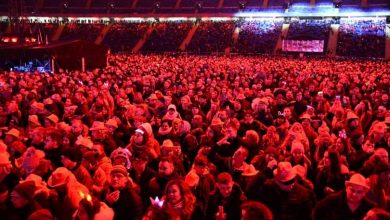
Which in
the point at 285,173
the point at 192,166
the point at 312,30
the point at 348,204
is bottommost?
the point at 312,30

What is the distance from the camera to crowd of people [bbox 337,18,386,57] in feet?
139

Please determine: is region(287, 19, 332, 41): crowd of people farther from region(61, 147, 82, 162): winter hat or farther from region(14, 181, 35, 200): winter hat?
region(14, 181, 35, 200): winter hat

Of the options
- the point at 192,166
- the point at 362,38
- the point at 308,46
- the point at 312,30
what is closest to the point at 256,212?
the point at 192,166

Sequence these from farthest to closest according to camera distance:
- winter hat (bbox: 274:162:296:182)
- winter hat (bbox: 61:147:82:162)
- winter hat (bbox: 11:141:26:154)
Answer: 1. winter hat (bbox: 11:141:26:154)
2. winter hat (bbox: 61:147:82:162)
3. winter hat (bbox: 274:162:296:182)

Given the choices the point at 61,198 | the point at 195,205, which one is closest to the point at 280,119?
the point at 195,205

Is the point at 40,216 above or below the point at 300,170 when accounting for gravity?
above

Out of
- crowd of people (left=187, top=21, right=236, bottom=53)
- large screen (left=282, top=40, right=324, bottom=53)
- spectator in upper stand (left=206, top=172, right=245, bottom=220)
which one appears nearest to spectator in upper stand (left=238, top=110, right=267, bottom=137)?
spectator in upper stand (left=206, top=172, right=245, bottom=220)

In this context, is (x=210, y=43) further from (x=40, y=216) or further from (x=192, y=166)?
(x=40, y=216)

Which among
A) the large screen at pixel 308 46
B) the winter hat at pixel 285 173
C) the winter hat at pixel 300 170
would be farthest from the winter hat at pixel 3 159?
the large screen at pixel 308 46

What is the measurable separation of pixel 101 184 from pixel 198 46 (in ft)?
140

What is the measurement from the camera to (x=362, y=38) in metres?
44.9

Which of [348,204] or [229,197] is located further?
[229,197]

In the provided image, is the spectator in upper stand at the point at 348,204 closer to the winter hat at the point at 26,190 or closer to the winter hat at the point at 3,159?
the winter hat at the point at 26,190

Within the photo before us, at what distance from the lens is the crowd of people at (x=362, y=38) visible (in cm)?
4241
